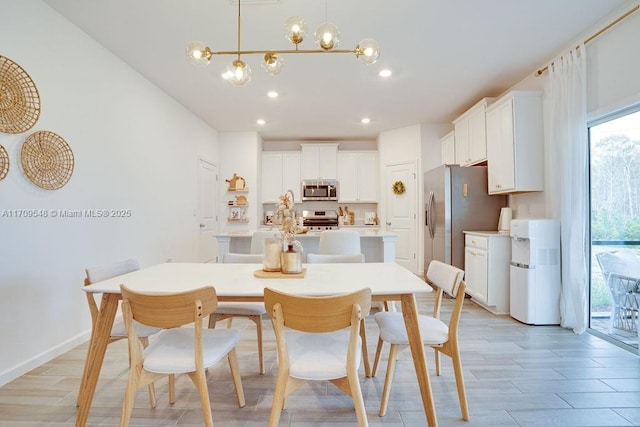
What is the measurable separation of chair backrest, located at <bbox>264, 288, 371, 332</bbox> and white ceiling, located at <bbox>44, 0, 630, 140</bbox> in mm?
2273

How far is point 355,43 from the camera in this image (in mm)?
2982

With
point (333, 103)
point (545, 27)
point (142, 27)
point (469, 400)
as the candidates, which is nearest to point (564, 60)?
point (545, 27)

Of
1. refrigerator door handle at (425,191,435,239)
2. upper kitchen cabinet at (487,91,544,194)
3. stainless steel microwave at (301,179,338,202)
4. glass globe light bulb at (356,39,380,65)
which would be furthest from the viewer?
stainless steel microwave at (301,179,338,202)

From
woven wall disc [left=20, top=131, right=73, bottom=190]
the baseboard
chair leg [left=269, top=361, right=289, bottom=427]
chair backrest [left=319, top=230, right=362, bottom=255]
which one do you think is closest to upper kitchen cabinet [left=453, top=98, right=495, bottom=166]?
chair backrest [left=319, top=230, right=362, bottom=255]

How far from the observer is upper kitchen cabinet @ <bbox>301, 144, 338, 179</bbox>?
21.1 ft

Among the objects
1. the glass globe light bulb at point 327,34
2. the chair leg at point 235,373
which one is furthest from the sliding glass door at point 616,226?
the chair leg at point 235,373

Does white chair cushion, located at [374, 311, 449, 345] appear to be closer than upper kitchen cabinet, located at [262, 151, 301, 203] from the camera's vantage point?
Yes

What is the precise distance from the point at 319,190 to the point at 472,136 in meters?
3.05

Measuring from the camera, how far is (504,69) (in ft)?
11.5

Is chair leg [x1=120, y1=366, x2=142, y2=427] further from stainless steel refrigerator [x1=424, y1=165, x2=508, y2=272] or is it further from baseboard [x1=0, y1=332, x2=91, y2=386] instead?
stainless steel refrigerator [x1=424, y1=165, x2=508, y2=272]

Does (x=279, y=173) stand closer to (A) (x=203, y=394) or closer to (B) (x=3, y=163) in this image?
(B) (x=3, y=163)

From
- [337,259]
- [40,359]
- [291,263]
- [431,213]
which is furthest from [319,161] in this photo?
[40,359]

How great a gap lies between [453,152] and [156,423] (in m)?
5.04

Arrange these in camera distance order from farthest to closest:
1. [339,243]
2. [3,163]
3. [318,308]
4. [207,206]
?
1. [207,206]
2. [339,243]
3. [3,163]
4. [318,308]
